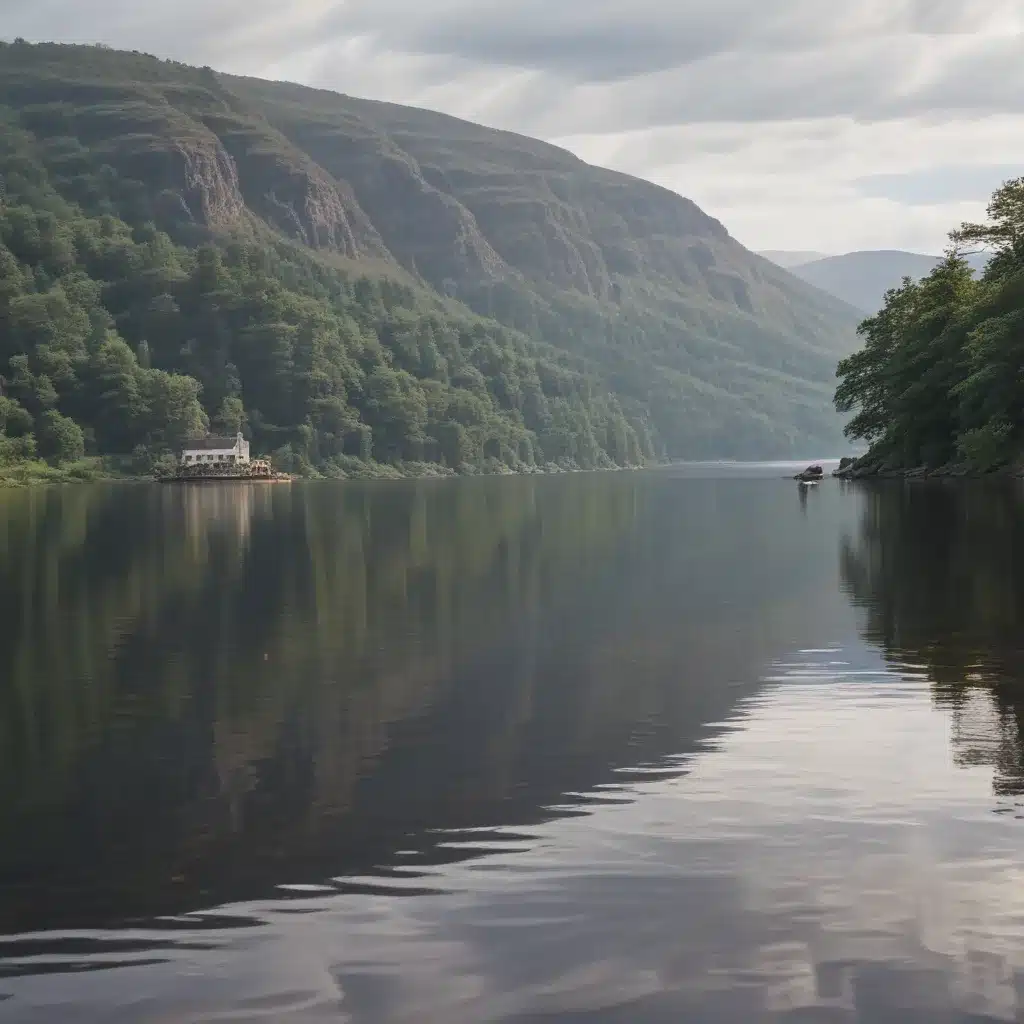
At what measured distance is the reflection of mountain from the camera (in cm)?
1816

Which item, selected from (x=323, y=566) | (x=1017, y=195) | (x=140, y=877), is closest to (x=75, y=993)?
(x=140, y=877)

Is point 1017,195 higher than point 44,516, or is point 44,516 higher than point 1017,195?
point 1017,195

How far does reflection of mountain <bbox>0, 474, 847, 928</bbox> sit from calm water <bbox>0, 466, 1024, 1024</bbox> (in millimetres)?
101

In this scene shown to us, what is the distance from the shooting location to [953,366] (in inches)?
5551

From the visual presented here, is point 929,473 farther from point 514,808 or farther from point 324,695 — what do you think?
point 514,808

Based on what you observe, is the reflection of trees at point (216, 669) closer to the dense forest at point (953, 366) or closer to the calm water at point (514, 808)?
the calm water at point (514, 808)

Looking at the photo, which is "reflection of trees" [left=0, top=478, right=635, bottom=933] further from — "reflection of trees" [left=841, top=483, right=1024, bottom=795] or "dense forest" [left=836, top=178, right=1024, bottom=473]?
"dense forest" [left=836, top=178, right=1024, bottom=473]

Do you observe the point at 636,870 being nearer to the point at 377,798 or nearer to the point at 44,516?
the point at 377,798

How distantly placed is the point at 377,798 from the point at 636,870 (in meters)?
4.86

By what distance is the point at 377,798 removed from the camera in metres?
20.5

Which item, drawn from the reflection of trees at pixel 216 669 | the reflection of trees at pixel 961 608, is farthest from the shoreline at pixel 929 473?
the reflection of trees at pixel 216 669

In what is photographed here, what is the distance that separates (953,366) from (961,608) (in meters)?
103

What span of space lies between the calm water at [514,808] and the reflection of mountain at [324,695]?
10 cm

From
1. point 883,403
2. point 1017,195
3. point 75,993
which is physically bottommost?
point 75,993
